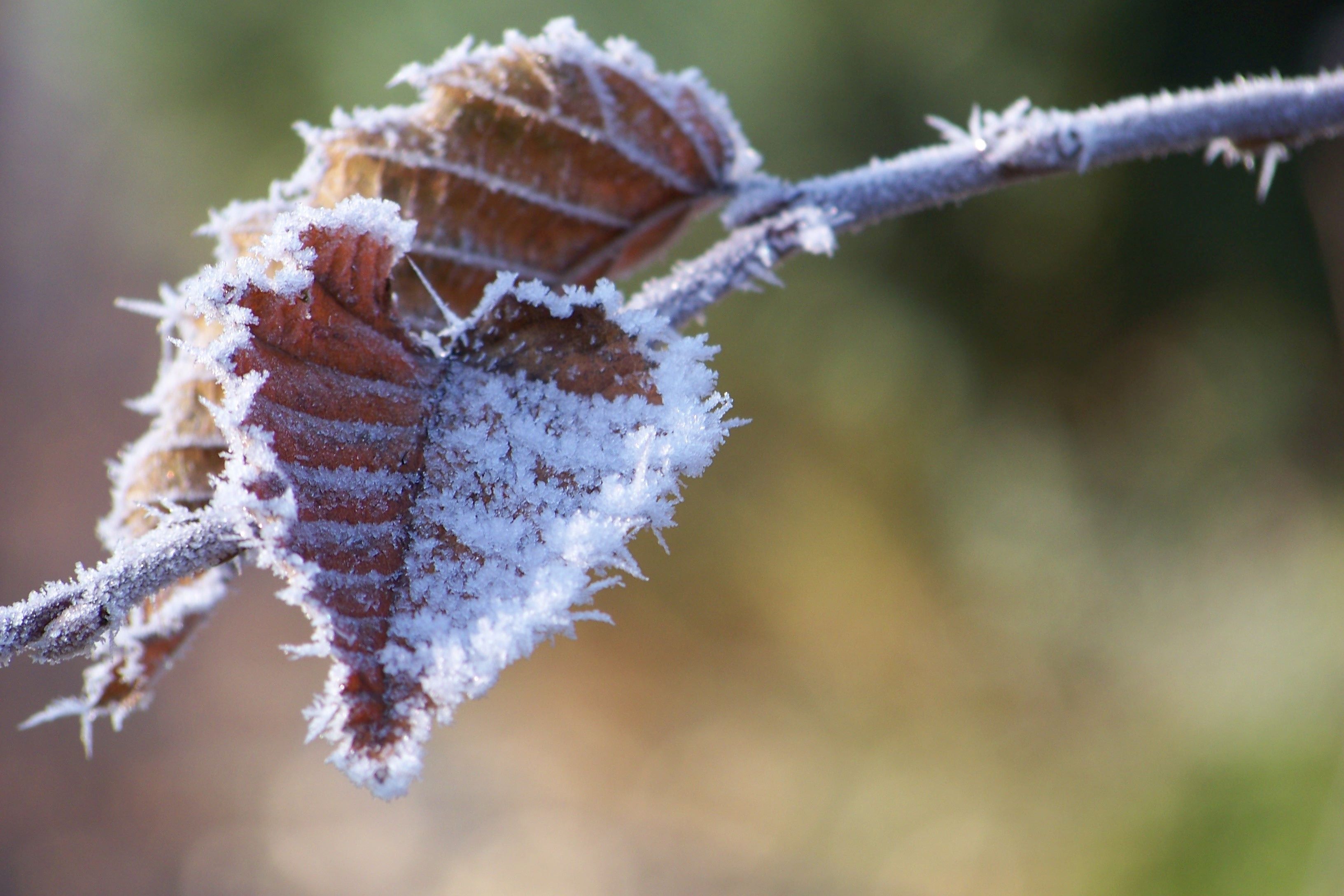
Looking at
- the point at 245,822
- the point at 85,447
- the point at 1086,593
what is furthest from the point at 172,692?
the point at 1086,593

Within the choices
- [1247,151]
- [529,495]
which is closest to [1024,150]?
[1247,151]

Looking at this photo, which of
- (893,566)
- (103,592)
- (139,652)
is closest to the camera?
(103,592)

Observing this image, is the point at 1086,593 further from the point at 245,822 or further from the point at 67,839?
the point at 67,839

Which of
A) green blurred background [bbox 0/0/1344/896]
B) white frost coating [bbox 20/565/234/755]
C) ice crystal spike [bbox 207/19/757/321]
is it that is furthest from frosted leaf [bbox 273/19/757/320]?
green blurred background [bbox 0/0/1344/896]

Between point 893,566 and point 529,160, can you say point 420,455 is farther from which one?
point 893,566

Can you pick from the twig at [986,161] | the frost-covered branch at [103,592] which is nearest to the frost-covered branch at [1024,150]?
the twig at [986,161]

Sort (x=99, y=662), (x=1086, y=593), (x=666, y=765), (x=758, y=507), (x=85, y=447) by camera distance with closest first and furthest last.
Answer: (x=99, y=662), (x=1086, y=593), (x=758, y=507), (x=666, y=765), (x=85, y=447)
